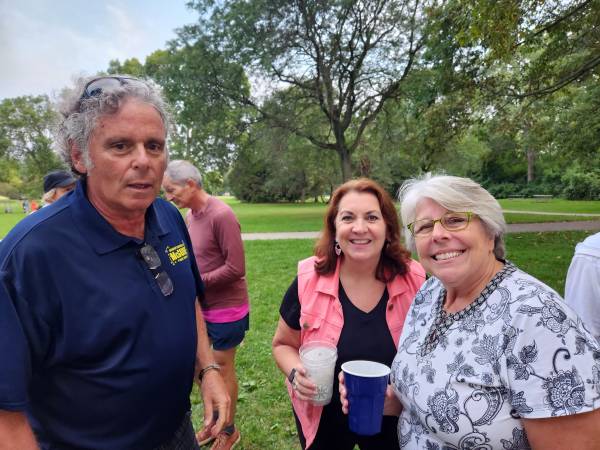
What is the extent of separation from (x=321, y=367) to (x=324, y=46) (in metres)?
18.4

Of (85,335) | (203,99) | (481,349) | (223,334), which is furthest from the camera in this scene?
(203,99)

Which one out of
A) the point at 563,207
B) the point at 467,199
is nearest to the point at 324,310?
the point at 467,199

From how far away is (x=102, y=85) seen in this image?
4.95 ft

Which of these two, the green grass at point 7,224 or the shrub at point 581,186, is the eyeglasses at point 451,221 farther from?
the shrub at point 581,186

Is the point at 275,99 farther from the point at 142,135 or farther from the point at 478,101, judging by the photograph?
the point at 142,135

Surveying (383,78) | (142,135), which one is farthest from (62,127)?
(383,78)

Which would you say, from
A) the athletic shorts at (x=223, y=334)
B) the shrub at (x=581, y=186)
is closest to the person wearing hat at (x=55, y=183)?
the athletic shorts at (x=223, y=334)

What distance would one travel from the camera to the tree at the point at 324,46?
53.4 ft

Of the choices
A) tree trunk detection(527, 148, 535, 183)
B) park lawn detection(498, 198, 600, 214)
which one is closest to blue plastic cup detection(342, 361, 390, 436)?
park lawn detection(498, 198, 600, 214)

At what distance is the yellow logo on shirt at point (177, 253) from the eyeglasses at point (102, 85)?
0.72 meters

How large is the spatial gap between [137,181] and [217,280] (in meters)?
1.82

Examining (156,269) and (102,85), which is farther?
(156,269)

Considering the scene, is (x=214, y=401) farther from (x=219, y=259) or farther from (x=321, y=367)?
(x=219, y=259)

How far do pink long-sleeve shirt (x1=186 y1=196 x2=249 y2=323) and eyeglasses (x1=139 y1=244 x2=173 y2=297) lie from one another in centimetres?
158
